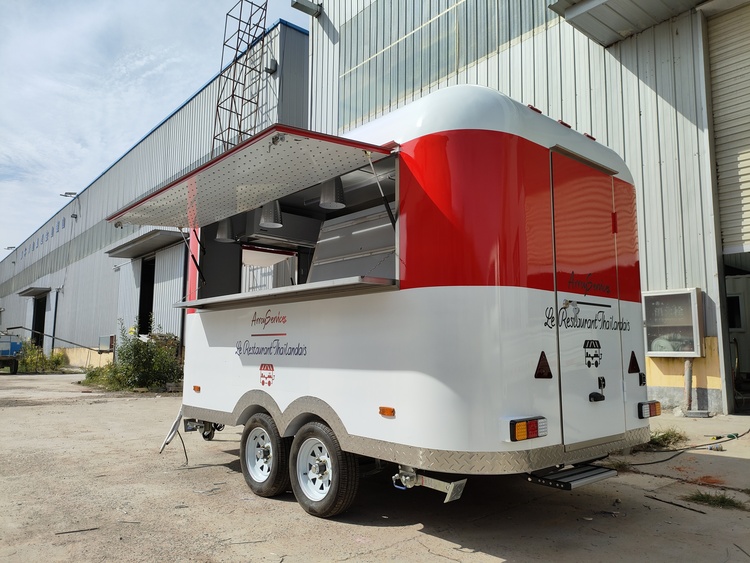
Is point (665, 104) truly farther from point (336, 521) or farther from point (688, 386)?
point (336, 521)

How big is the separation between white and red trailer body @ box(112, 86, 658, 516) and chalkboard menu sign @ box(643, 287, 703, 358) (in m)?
5.07

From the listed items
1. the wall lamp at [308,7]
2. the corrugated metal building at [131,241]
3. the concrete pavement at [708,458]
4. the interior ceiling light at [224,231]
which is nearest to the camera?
the concrete pavement at [708,458]

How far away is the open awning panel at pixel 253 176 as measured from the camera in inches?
184

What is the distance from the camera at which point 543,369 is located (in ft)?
14.6

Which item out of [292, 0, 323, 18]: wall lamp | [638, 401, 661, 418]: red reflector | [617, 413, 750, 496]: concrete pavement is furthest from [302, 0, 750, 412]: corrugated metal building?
[292, 0, 323, 18]: wall lamp

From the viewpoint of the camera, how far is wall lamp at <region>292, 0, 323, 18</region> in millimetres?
17188

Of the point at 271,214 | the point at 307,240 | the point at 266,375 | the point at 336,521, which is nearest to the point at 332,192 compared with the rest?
the point at 271,214

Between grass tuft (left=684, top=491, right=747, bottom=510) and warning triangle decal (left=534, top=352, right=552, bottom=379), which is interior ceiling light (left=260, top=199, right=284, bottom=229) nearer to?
warning triangle decal (left=534, top=352, right=552, bottom=379)

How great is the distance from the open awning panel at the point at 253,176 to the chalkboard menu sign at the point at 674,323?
7.25 meters

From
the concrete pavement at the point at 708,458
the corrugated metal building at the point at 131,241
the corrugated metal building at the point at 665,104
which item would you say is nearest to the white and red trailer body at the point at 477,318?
the concrete pavement at the point at 708,458

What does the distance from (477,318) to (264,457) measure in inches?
115

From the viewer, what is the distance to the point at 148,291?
2598cm

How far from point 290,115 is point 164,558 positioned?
54.9ft

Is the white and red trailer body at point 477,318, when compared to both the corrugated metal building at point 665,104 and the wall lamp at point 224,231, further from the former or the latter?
the corrugated metal building at point 665,104
